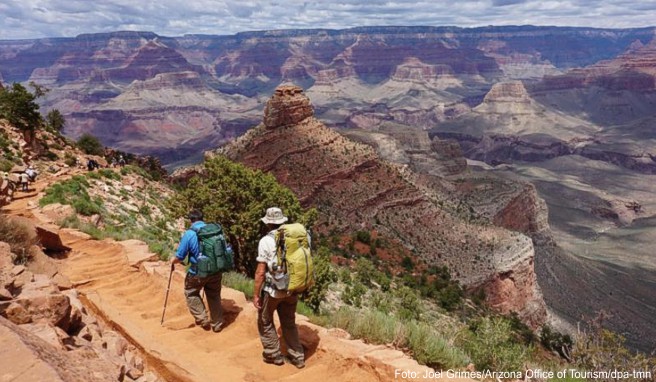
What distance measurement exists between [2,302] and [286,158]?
45.8 metres

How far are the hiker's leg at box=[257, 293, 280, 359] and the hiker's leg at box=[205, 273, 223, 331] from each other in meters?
1.55

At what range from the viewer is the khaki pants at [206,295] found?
9.52 meters

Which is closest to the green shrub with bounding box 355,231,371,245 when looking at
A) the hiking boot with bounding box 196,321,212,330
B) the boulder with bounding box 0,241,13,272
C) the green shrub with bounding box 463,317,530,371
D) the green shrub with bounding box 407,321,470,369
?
the green shrub with bounding box 463,317,530,371

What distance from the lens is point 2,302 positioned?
664 cm

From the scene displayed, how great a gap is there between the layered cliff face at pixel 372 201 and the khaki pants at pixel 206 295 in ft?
109

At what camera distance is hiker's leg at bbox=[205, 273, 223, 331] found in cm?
952

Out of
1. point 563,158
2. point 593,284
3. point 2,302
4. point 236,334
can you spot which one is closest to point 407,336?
point 236,334

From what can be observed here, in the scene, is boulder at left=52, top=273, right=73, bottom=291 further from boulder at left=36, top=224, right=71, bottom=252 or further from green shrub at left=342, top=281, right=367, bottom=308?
A: green shrub at left=342, top=281, right=367, bottom=308

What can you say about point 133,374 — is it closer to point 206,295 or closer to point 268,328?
point 268,328

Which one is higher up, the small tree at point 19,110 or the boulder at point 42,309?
the boulder at point 42,309

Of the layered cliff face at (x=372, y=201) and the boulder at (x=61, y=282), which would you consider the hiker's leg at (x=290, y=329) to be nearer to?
the boulder at (x=61, y=282)

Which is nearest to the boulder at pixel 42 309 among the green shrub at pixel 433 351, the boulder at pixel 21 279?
the boulder at pixel 21 279

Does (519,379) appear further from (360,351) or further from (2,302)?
(2,302)

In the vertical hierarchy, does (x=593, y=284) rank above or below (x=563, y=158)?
above
